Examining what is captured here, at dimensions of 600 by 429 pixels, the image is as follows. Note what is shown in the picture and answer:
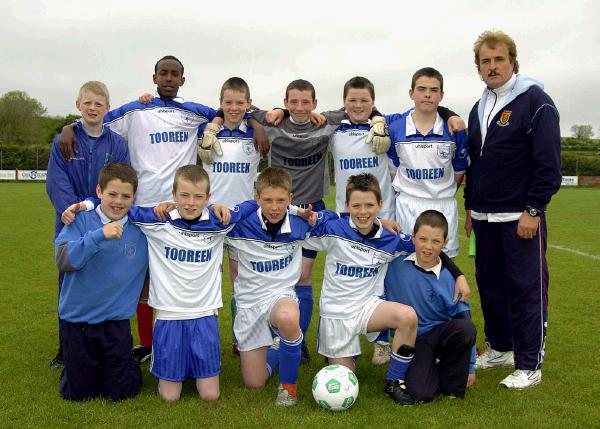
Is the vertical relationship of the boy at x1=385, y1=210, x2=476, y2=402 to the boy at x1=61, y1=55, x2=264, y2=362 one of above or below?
below

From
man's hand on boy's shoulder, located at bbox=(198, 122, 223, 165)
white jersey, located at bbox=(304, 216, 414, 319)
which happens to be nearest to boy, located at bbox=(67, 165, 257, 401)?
man's hand on boy's shoulder, located at bbox=(198, 122, 223, 165)

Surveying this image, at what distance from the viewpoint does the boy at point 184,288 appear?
149 inches

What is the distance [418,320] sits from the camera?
4082 mm

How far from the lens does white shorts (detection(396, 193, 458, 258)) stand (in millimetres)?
4496

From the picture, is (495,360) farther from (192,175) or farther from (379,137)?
(192,175)

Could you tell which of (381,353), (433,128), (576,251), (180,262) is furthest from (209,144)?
(576,251)

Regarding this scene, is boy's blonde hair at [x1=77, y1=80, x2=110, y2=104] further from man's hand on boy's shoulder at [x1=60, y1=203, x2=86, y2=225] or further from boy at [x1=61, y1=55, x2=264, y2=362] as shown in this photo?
man's hand on boy's shoulder at [x1=60, y1=203, x2=86, y2=225]

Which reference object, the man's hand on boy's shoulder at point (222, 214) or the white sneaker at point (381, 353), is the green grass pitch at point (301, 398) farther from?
the man's hand on boy's shoulder at point (222, 214)

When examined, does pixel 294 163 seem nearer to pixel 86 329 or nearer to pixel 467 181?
pixel 467 181

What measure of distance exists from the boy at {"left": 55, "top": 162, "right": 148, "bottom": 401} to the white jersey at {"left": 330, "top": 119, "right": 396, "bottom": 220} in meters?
1.77

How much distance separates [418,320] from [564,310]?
2.93 m

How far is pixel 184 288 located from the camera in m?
3.84

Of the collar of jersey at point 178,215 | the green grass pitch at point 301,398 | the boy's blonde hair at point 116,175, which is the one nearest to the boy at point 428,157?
the green grass pitch at point 301,398

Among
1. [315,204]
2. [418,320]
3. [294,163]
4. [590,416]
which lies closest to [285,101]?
[294,163]
